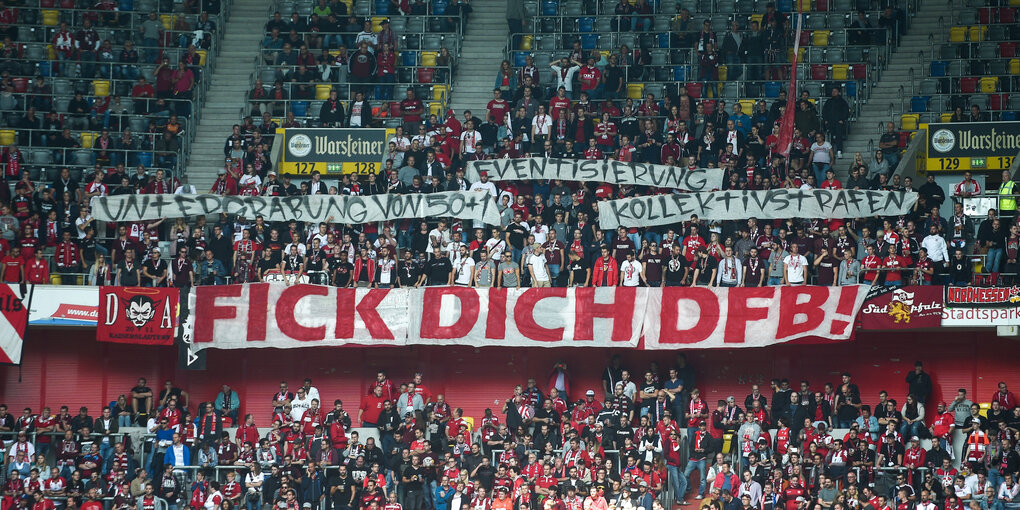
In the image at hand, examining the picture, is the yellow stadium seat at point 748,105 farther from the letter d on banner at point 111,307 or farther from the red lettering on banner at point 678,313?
the letter d on banner at point 111,307

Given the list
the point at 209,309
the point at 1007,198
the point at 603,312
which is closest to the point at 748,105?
the point at 1007,198

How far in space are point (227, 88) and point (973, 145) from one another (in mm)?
17134

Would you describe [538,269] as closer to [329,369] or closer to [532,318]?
[532,318]

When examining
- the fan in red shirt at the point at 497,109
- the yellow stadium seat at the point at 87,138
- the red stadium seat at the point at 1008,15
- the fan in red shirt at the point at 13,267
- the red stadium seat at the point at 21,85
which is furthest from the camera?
the red stadium seat at the point at 21,85

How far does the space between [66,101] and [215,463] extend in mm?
11415

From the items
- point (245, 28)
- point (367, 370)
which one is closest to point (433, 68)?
point (245, 28)

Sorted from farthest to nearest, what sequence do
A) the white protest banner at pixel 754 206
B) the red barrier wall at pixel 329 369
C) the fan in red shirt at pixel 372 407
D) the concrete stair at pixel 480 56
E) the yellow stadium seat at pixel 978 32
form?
the concrete stair at pixel 480 56, the yellow stadium seat at pixel 978 32, the red barrier wall at pixel 329 369, the white protest banner at pixel 754 206, the fan in red shirt at pixel 372 407

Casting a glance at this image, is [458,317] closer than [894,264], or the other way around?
[894,264]

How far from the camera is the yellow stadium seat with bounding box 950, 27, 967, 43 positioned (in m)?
34.2

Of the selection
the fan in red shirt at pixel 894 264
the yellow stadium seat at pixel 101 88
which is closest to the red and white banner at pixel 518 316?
the fan in red shirt at pixel 894 264

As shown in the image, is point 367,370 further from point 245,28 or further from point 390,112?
point 245,28

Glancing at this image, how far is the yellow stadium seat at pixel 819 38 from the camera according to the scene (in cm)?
3478

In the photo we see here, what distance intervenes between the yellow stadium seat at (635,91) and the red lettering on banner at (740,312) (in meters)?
7.89

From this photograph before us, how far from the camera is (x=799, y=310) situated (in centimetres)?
2733
